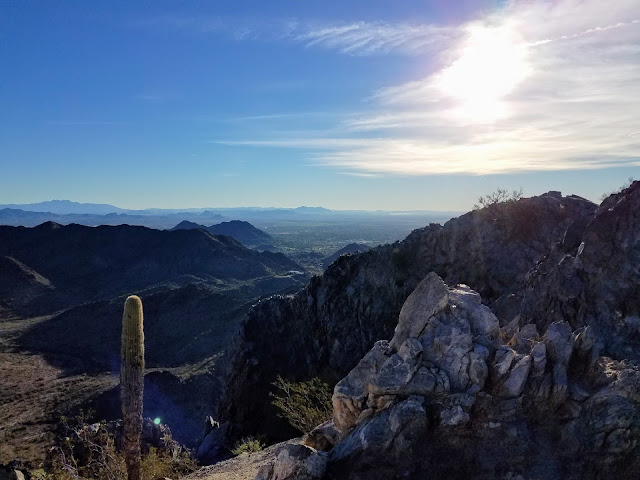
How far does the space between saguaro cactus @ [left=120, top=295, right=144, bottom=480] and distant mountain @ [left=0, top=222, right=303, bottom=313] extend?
281 ft

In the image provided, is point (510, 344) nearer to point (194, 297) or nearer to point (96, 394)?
point (96, 394)

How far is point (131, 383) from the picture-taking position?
52.2 ft

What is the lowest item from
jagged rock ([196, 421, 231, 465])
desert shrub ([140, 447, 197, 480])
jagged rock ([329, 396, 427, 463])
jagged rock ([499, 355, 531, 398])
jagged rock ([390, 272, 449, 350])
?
jagged rock ([196, 421, 231, 465])

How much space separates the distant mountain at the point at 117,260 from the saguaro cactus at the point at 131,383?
3377 inches

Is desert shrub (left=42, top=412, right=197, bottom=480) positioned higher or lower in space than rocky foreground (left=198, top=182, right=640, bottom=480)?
lower

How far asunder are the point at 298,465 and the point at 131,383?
794 centimetres

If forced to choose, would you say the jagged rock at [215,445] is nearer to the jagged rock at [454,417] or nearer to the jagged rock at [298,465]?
the jagged rock at [298,465]

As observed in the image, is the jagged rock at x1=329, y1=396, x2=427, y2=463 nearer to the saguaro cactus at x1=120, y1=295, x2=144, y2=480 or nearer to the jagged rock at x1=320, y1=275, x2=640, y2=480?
the jagged rock at x1=320, y1=275, x2=640, y2=480

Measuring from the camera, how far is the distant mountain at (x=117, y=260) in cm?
9906

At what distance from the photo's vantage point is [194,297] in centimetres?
7894

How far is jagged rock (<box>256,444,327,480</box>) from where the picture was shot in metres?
10.5

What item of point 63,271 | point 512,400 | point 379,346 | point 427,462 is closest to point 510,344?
point 512,400

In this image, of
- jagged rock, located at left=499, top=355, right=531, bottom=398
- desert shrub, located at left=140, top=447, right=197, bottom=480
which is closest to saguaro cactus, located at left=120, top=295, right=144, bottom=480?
desert shrub, located at left=140, top=447, right=197, bottom=480

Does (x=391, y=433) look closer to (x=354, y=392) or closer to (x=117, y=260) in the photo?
(x=354, y=392)
